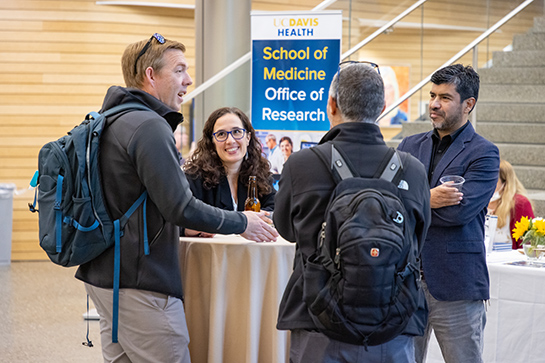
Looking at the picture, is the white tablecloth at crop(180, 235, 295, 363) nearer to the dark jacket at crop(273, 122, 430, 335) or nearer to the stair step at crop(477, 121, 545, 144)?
the dark jacket at crop(273, 122, 430, 335)

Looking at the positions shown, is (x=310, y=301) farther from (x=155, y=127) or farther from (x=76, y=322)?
(x=76, y=322)

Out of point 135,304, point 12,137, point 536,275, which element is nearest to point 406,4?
point 536,275

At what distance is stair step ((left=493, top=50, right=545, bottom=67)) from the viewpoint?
725 centimetres

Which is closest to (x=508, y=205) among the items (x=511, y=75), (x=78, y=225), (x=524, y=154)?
(x=524, y=154)

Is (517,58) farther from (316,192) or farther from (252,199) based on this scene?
(316,192)

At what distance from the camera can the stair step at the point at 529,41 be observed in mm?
7449

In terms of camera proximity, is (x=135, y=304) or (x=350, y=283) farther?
(x=135, y=304)

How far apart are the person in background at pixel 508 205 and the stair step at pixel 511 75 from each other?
2630 millimetres

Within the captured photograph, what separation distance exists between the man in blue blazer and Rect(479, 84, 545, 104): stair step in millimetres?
4680

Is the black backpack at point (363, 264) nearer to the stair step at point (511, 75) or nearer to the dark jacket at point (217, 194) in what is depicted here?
the dark jacket at point (217, 194)

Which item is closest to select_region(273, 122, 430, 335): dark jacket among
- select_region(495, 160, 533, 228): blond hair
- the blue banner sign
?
select_region(495, 160, 533, 228): blond hair

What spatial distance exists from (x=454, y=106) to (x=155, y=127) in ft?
3.94

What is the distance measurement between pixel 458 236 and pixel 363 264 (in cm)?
88

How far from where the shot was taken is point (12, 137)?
851cm
